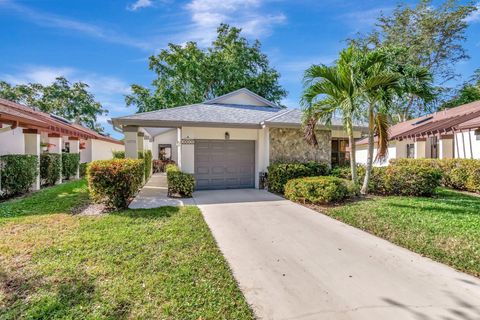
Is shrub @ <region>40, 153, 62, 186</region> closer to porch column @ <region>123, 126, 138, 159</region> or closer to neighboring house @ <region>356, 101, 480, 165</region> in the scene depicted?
porch column @ <region>123, 126, 138, 159</region>

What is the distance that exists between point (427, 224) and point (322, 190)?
9.78ft

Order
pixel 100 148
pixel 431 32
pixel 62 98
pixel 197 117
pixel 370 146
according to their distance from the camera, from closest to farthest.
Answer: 1. pixel 370 146
2. pixel 197 117
3. pixel 100 148
4. pixel 431 32
5. pixel 62 98

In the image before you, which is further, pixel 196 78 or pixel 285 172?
pixel 196 78

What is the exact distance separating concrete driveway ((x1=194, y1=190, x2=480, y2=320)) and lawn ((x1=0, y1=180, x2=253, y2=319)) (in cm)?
42

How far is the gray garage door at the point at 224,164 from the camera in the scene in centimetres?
1229

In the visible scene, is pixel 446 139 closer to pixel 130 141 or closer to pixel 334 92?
pixel 334 92

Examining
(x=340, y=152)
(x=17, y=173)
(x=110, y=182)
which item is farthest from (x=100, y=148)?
(x=340, y=152)

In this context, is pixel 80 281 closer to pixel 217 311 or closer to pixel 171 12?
pixel 217 311

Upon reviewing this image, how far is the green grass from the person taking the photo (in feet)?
15.6

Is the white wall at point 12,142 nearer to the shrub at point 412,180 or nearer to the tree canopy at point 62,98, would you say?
the shrub at point 412,180

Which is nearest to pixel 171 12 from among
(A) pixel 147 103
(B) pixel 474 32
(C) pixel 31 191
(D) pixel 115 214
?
(D) pixel 115 214

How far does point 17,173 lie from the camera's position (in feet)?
31.6

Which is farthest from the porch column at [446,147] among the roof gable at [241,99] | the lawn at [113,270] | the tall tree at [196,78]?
the tall tree at [196,78]

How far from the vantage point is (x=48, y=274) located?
395cm
